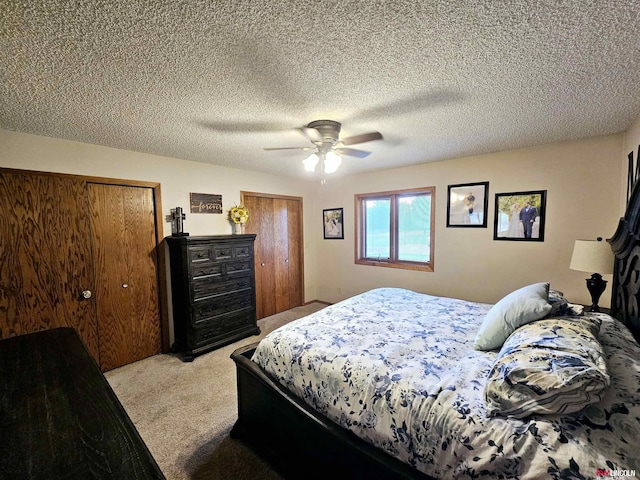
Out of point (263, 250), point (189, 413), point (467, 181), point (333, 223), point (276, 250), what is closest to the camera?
point (189, 413)

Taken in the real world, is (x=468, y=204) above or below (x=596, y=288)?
above

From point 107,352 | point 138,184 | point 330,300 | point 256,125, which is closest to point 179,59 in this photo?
point 256,125

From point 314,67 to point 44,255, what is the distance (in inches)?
115

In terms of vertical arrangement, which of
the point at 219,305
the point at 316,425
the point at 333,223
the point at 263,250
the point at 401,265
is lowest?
the point at 316,425

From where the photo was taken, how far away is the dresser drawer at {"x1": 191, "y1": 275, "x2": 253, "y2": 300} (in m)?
3.10

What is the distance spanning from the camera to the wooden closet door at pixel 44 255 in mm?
2307

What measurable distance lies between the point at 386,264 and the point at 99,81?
12.4 feet

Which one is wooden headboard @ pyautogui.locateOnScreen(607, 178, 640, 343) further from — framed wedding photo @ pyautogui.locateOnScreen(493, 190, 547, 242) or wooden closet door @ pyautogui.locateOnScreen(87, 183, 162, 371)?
wooden closet door @ pyautogui.locateOnScreen(87, 183, 162, 371)

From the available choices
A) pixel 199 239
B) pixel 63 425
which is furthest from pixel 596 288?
pixel 199 239

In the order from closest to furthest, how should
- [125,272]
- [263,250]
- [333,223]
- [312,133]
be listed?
[312,133] < [125,272] < [263,250] < [333,223]

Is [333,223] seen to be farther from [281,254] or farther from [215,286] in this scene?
[215,286]

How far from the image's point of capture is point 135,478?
61 cm

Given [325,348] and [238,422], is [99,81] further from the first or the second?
[238,422]

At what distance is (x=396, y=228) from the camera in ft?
13.6
